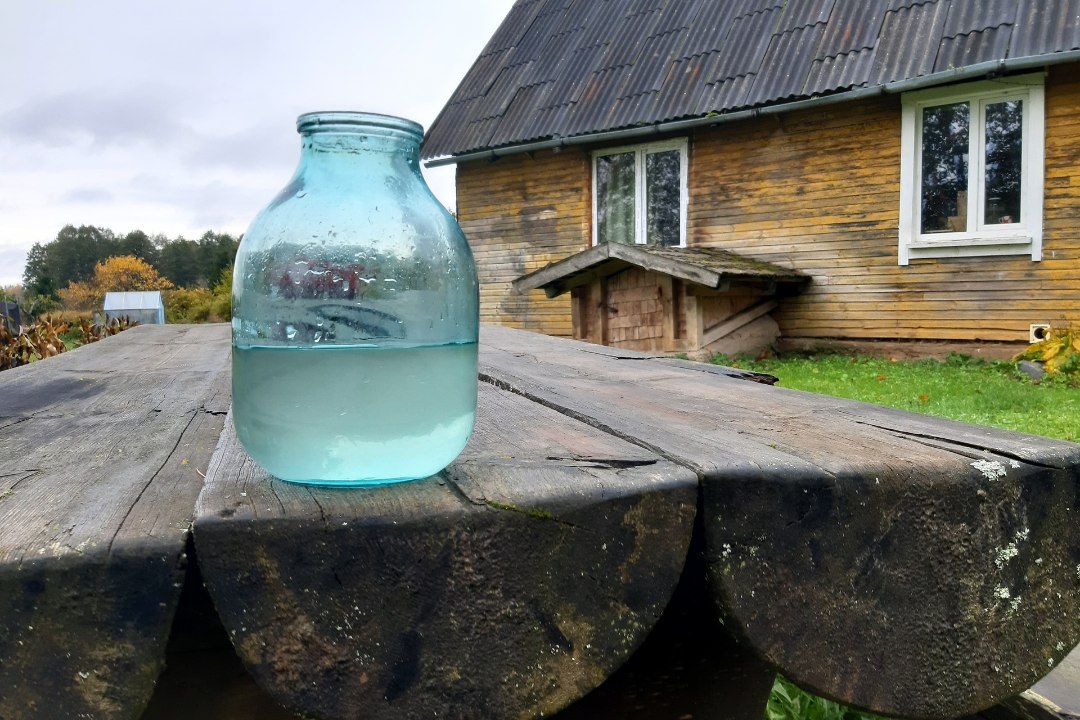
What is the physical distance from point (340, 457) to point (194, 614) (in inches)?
10.7

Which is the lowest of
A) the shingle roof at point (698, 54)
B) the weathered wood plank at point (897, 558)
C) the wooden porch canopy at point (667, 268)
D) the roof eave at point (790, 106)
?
the weathered wood plank at point (897, 558)

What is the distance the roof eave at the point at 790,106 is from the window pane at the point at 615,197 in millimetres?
383

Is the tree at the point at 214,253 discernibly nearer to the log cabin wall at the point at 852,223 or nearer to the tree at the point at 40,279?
the tree at the point at 40,279

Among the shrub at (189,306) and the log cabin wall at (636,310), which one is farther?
the shrub at (189,306)

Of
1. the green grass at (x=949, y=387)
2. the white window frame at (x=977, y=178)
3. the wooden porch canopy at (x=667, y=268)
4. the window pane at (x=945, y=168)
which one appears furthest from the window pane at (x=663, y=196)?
the window pane at (x=945, y=168)

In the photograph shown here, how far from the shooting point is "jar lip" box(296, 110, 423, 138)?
2.71 feet

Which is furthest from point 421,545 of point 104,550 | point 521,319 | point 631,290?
point 521,319

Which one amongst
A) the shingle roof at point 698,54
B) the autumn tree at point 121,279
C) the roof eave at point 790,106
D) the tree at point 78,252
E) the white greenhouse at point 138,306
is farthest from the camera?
the tree at point 78,252

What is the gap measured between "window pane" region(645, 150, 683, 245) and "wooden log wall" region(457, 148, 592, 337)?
81 cm

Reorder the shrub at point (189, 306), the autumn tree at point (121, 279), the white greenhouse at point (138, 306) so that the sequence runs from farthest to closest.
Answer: the autumn tree at point (121, 279), the shrub at point (189, 306), the white greenhouse at point (138, 306)

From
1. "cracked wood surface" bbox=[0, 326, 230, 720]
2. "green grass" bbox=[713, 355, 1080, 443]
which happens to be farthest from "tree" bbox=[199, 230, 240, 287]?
"cracked wood surface" bbox=[0, 326, 230, 720]

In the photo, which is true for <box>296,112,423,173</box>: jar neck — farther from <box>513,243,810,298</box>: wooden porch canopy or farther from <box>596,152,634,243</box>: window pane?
<box>596,152,634,243</box>: window pane

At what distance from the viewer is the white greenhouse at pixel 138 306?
876 inches

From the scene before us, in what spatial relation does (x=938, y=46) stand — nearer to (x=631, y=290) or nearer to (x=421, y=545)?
(x=631, y=290)
